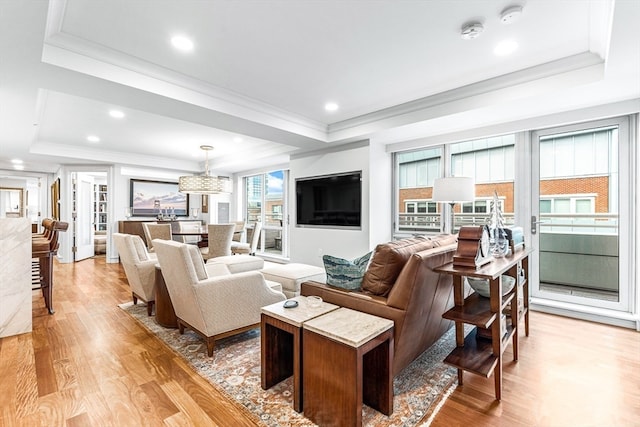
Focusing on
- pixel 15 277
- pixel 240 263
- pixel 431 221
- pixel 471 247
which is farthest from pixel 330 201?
pixel 15 277

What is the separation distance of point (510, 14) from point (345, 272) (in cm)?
204

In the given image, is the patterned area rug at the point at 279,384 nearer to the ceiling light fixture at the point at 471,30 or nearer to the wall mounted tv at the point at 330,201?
the wall mounted tv at the point at 330,201

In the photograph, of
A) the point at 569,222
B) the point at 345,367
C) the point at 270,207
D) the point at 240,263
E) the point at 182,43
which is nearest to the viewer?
the point at 345,367

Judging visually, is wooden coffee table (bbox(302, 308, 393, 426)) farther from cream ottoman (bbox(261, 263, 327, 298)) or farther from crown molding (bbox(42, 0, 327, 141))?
crown molding (bbox(42, 0, 327, 141))

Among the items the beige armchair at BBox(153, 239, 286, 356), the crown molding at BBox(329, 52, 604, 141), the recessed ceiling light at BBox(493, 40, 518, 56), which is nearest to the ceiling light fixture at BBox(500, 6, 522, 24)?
the recessed ceiling light at BBox(493, 40, 518, 56)

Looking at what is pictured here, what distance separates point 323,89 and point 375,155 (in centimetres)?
162

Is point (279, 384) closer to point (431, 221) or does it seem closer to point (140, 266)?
point (140, 266)

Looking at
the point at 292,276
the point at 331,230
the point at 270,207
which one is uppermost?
the point at 270,207

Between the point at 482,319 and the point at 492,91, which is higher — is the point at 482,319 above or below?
below

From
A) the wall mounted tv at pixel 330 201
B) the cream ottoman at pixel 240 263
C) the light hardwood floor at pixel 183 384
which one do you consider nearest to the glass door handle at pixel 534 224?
the light hardwood floor at pixel 183 384

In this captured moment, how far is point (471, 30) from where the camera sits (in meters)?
2.13

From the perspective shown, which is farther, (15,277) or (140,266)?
(140,266)

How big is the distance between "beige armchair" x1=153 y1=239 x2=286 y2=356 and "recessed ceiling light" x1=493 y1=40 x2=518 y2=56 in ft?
8.94

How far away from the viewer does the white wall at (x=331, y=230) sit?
4473 millimetres
